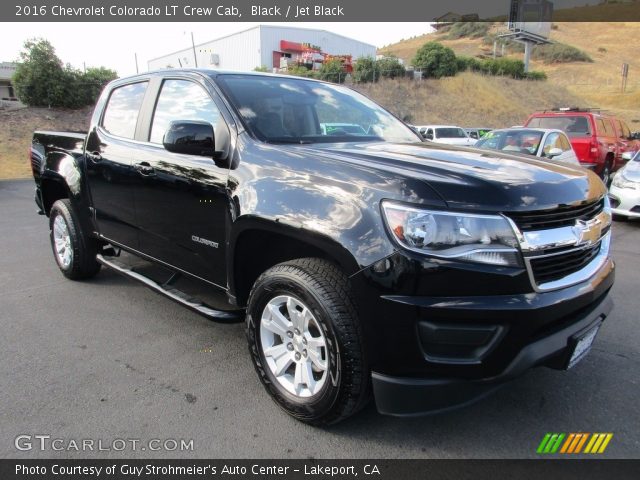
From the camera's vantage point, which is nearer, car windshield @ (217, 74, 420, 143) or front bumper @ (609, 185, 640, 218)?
car windshield @ (217, 74, 420, 143)

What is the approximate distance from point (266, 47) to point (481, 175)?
49.2m

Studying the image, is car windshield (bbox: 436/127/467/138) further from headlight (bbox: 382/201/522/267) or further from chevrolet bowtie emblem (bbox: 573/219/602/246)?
headlight (bbox: 382/201/522/267)

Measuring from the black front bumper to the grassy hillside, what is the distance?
144ft

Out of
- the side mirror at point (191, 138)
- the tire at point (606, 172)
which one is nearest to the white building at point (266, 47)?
the tire at point (606, 172)

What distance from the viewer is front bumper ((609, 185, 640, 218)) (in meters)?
7.12

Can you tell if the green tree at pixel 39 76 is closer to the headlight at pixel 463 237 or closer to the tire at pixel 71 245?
the tire at pixel 71 245

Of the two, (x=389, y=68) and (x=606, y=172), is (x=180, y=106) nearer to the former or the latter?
(x=606, y=172)

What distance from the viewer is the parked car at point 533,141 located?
8.30m

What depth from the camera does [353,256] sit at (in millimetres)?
2066

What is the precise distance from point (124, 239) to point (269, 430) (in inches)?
86.6

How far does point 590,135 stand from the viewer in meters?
10.6

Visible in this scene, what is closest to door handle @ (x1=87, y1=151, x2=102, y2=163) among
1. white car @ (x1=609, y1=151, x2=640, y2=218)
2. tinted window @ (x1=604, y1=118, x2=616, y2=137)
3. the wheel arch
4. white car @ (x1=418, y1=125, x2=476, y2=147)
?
the wheel arch

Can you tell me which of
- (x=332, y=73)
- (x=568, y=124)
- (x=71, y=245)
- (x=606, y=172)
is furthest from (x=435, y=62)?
(x=71, y=245)

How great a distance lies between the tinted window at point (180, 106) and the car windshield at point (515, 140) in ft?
22.0
